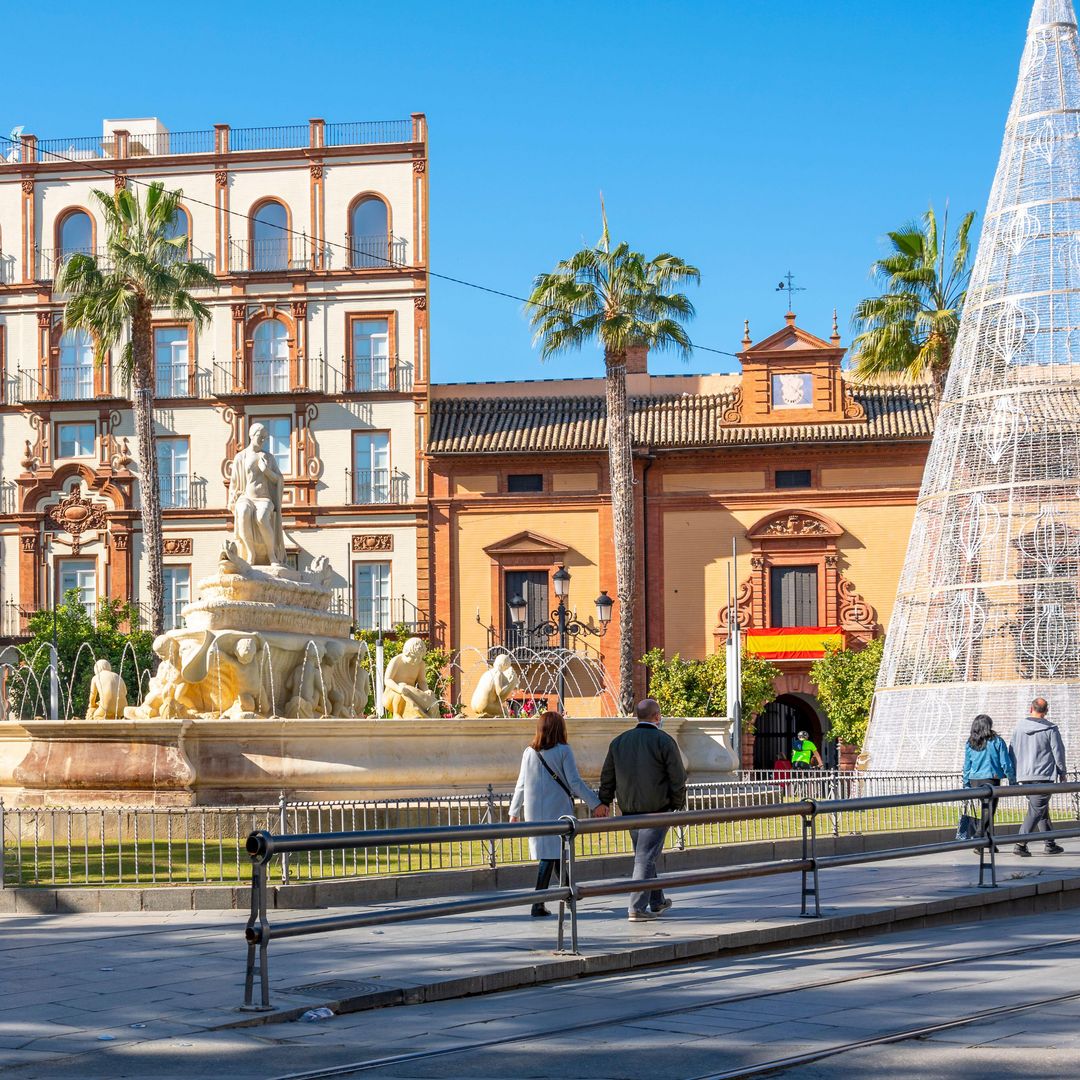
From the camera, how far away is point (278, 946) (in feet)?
34.9

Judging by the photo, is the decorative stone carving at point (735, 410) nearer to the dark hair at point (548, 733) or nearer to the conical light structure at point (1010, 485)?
the conical light structure at point (1010, 485)

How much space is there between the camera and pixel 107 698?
803 inches

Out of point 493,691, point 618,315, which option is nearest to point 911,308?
point 618,315

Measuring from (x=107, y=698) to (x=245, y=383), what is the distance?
30575 millimetres

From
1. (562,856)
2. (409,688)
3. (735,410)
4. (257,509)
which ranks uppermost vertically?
(735,410)

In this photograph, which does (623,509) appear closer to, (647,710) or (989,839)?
(989,839)

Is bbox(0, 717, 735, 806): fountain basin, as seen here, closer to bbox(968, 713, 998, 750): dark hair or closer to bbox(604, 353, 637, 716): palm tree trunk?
bbox(968, 713, 998, 750): dark hair

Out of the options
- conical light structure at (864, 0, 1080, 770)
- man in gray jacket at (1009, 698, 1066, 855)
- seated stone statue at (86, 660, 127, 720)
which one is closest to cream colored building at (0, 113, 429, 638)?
conical light structure at (864, 0, 1080, 770)

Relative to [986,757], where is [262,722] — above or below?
above

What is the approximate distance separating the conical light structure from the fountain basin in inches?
395

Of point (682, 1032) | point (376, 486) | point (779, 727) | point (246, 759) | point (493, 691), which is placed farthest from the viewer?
point (376, 486)

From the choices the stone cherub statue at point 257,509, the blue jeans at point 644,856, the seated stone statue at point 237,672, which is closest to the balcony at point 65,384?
the stone cherub statue at point 257,509

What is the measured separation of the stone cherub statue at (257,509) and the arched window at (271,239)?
30022 mm

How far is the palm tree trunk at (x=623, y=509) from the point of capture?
137 feet
